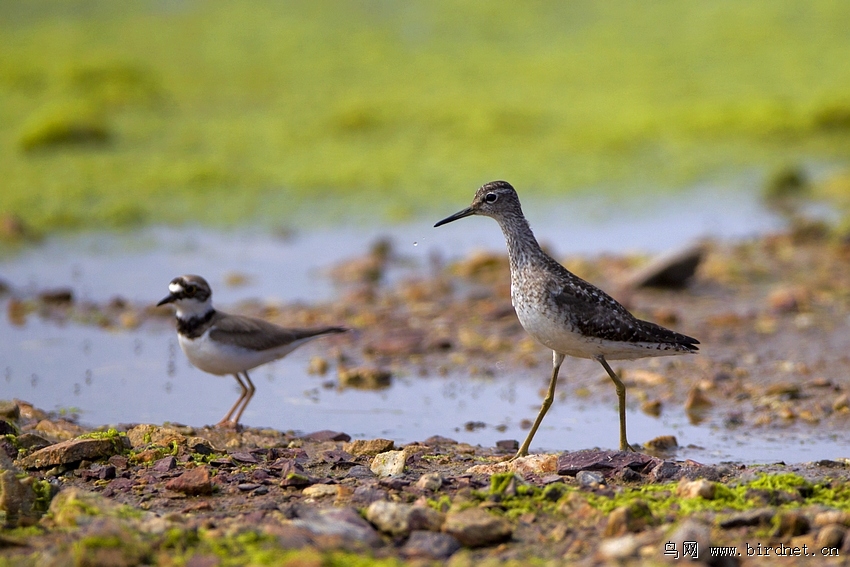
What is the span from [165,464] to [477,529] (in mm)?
2135

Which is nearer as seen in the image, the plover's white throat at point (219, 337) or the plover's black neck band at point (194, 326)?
the plover's white throat at point (219, 337)

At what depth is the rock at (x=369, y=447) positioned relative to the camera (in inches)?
269

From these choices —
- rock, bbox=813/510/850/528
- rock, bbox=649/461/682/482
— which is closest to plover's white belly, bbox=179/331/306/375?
rock, bbox=649/461/682/482

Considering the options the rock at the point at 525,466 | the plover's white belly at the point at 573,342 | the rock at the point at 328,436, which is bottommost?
the rock at the point at 525,466

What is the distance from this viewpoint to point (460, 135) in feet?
54.3

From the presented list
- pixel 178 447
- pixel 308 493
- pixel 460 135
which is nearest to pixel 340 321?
pixel 178 447

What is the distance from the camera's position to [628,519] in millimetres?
5113

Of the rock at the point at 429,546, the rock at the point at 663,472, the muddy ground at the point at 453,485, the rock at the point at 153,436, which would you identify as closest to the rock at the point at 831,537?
the muddy ground at the point at 453,485

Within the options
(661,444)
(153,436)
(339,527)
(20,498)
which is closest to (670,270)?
(661,444)

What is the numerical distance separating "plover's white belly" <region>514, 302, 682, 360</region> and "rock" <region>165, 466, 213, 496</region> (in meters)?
2.34

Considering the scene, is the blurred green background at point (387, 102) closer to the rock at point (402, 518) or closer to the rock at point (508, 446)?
the rock at point (508, 446)

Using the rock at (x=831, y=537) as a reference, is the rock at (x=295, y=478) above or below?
above

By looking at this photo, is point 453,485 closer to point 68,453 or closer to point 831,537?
point 831,537

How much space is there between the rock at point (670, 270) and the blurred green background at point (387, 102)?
141 inches
